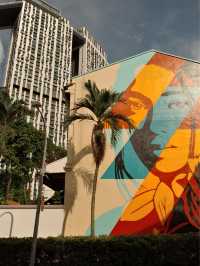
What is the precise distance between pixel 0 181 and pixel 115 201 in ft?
93.0

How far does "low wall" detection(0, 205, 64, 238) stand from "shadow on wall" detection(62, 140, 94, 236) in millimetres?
588

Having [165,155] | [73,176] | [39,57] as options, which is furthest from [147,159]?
[39,57]

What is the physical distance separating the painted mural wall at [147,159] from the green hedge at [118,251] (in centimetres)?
347

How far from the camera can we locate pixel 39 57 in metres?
98.9

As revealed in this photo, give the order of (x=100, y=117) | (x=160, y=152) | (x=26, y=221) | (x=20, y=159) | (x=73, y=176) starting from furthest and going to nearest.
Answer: (x=20, y=159) < (x=73, y=176) < (x=26, y=221) < (x=160, y=152) < (x=100, y=117)

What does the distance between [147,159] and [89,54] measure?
339ft

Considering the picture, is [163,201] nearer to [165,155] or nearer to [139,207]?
[139,207]

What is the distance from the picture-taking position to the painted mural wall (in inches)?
834

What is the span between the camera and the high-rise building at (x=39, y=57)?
94375 mm

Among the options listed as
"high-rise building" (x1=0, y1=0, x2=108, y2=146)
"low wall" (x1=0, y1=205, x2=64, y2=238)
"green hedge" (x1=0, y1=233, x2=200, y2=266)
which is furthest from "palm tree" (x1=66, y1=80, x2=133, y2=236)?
"high-rise building" (x1=0, y1=0, x2=108, y2=146)

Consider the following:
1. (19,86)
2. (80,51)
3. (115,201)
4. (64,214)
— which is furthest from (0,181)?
(80,51)

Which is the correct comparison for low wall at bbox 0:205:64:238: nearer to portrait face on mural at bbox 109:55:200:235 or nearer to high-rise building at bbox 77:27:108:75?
portrait face on mural at bbox 109:55:200:235

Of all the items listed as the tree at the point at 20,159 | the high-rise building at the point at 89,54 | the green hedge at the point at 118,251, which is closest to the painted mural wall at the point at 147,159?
the green hedge at the point at 118,251

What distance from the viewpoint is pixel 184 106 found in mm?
23203
